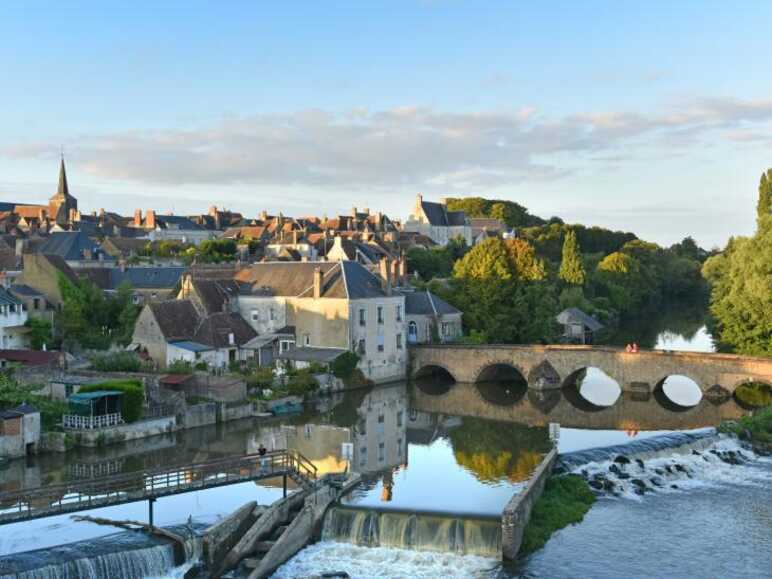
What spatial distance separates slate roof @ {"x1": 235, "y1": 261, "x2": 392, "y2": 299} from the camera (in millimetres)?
55469

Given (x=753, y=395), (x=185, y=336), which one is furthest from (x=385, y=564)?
(x=753, y=395)

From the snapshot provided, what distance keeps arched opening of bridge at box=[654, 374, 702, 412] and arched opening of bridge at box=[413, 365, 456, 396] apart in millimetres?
13102

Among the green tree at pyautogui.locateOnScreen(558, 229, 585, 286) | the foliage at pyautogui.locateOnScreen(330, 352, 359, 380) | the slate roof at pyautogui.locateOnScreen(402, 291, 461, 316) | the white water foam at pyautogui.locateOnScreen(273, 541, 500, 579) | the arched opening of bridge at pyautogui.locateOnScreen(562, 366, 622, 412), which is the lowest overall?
the white water foam at pyautogui.locateOnScreen(273, 541, 500, 579)

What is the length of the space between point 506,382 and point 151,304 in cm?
2393

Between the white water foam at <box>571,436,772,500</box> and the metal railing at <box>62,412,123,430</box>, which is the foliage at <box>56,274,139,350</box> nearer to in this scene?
the metal railing at <box>62,412,123,430</box>

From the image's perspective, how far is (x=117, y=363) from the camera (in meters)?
47.2

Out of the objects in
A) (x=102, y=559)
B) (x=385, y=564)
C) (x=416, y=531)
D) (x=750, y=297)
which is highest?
(x=750, y=297)

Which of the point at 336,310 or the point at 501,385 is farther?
the point at 501,385

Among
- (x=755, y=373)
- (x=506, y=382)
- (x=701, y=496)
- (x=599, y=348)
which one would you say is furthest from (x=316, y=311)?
(x=701, y=496)

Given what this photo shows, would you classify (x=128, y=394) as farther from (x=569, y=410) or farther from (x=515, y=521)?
(x=569, y=410)

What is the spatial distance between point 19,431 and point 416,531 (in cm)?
1838

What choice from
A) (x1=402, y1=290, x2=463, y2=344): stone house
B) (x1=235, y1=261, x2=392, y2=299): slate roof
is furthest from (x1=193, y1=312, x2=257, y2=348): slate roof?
(x1=402, y1=290, x2=463, y2=344): stone house

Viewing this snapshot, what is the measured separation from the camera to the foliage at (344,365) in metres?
51.9

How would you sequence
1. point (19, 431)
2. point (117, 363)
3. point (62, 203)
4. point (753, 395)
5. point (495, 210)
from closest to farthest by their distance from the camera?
point (19, 431), point (117, 363), point (753, 395), point (62, 203), point (495, 210)
